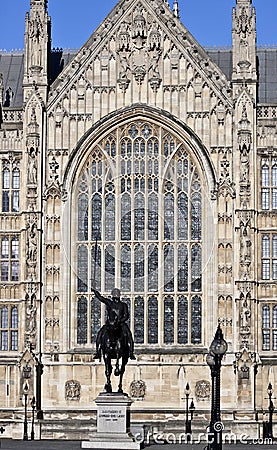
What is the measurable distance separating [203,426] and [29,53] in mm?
20075

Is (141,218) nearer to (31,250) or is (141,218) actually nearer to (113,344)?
(31,250)

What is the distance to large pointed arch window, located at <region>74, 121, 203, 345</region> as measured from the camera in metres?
56.1

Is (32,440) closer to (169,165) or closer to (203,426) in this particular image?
(203,426)

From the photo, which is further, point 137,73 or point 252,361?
point 137,73

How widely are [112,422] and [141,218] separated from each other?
17.3 meters

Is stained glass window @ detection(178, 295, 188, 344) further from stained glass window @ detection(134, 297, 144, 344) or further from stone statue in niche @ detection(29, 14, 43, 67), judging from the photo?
stone statue in niche @ detection(29, 14, 43, 67)

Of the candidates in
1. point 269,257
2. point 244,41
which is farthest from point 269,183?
point 244,41

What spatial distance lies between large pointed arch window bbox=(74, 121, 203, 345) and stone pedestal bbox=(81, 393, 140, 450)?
14558mm

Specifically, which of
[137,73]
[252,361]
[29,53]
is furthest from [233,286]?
[29,53]

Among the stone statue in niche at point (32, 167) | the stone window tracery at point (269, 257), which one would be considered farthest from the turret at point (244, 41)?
the stone statue in niche at point (32, 167)

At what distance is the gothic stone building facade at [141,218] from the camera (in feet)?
181

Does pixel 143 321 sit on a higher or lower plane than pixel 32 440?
higher

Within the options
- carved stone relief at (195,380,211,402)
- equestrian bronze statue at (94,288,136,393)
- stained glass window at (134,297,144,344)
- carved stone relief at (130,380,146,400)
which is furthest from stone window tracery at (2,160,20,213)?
equestrian bronze statue at (94,288,136,393)

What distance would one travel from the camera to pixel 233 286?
181 ft
